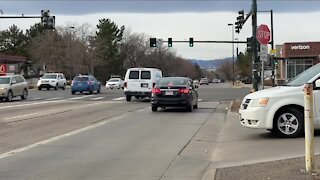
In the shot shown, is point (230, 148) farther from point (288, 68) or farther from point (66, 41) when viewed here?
point (66, 41)

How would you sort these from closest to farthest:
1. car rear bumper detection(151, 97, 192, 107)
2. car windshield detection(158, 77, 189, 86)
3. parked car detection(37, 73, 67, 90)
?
1. car rear bumper detection(151, 97, 192, 107)
2. car windshield detection(158, 77, 189, 86)
3. parked car detection(37, 73, 67, 90)

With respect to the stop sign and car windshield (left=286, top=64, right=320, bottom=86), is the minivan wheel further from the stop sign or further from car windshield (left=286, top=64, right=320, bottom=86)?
car windshield (left=286, top=64, right=320, bottom=86)

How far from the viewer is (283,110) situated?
1195cm

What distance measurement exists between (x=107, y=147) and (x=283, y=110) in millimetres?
4205

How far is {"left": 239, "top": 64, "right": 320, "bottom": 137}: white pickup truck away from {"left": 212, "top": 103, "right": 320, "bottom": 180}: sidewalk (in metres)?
3.21

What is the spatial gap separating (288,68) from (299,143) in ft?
232

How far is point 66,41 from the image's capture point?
100250mm

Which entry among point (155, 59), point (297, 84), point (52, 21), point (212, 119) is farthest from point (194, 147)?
point (155, 59)

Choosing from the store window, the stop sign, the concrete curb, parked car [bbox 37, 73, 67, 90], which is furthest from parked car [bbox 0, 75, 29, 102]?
the store window

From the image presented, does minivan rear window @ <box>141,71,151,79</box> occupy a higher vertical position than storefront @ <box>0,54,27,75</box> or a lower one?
lower

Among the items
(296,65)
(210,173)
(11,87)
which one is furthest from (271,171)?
(296,65)

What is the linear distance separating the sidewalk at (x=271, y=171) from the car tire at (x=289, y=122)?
126 inches

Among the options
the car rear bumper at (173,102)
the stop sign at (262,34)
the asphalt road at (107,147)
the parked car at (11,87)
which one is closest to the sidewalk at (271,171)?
the asphalt road at (107,147)

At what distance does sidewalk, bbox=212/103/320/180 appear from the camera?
23.7 ft
